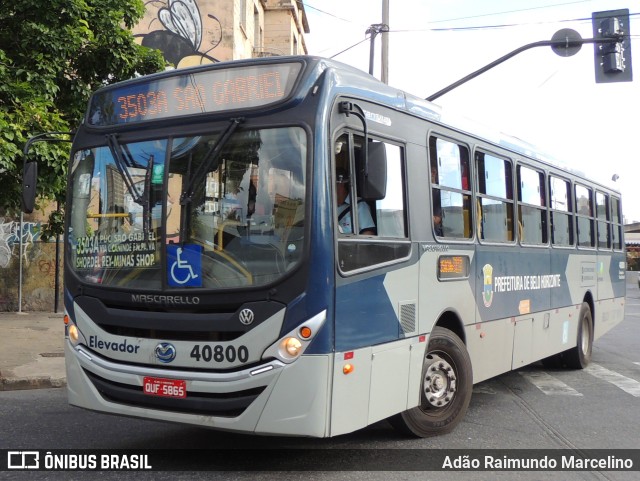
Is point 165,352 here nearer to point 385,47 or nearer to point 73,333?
point 73,333

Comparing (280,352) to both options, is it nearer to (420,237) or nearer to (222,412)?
(222,412)

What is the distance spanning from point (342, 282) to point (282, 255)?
46 centimetres

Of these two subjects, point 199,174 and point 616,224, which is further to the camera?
point 616,224

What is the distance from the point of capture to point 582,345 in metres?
10.5

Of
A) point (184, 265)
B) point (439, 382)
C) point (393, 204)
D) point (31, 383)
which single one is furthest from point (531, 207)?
point (31, 383)

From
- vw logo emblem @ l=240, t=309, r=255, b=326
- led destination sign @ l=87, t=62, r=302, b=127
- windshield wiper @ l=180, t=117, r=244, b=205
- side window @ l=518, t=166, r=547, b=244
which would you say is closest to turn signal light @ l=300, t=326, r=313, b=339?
vw logo emblem @ l=240, t=309, r=255, b=326

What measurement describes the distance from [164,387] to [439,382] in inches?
101

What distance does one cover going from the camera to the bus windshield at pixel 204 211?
4.91 meters

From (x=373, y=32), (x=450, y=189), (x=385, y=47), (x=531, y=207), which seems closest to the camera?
(x=450, y=189)

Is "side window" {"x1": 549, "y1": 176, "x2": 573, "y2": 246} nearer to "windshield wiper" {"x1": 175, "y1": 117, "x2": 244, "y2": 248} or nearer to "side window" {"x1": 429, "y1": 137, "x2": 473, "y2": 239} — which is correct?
"side window" {"x1": 429, "y1": 137, "x2": 473, "y2": 239}

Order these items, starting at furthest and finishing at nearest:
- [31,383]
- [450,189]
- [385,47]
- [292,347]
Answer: [385,47] < [31,383] < [450,189] < [292,347]

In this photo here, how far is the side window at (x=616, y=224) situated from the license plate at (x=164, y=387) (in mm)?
9814

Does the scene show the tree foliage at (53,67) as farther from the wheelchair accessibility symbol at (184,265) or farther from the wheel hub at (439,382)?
the wheel hub at (439,382)

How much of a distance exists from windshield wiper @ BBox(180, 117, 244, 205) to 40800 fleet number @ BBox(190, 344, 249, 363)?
3.47 ft
